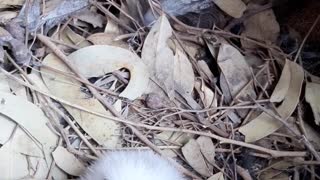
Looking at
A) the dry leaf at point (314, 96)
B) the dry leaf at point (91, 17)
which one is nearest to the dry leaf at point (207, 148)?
the dry leaf at point (314, 96)

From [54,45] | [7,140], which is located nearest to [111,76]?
[54,45]

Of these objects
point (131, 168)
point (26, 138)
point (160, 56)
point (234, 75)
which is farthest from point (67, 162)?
point (234, 75)

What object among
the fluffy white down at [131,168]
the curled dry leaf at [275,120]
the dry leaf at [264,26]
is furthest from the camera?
the dry leaf at [264,26]

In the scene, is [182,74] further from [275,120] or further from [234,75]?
[275,120]

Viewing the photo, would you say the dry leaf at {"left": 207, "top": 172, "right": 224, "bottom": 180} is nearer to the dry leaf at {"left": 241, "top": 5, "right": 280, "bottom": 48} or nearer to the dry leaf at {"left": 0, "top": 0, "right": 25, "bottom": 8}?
the dry leaf at {"left": 241, "top": 5, "right": 280, "bottom": 48}

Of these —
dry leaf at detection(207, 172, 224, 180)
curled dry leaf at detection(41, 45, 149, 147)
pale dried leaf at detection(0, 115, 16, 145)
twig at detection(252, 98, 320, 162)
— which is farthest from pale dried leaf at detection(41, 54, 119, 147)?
twig at detection(252, 98, 320, 162)

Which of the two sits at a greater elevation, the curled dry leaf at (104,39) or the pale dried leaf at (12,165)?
the curled dry leaf at (104,39)

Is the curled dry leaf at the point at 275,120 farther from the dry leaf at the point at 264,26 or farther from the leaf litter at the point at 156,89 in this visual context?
the dry leaf at the point at 264,26
